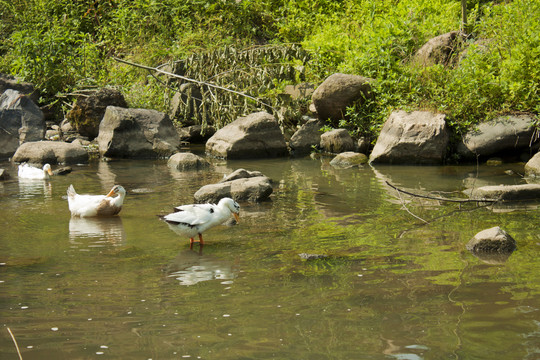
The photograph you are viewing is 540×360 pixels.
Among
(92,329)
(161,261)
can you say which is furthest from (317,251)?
(92,329)

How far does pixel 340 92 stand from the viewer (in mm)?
14844

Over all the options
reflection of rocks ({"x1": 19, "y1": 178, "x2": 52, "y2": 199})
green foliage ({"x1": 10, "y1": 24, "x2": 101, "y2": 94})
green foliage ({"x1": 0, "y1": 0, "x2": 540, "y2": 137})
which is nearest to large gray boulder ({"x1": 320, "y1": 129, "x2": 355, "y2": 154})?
green foliage ({"x1": 0, "y1": 0, "x2": 540, "y2": 137})

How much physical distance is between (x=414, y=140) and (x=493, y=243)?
6.58 m

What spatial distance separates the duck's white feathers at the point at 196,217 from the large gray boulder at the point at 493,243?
275 cm

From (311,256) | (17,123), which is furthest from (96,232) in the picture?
(17,123)

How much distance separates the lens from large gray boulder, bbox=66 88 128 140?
1645 centimetres

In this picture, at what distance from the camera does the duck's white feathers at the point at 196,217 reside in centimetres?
715

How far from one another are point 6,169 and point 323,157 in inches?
268

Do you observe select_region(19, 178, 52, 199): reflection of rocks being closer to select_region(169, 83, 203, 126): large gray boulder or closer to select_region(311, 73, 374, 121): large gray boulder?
select_region(169, 83, 203, 126): large gray boulder

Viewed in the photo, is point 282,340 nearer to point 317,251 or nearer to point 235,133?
point 317,251

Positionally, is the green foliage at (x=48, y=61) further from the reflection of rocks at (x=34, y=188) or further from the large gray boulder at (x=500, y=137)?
the large gray boulder at (x=500, y=137)

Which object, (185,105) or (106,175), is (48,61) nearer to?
(185,105)

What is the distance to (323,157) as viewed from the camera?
1473cm

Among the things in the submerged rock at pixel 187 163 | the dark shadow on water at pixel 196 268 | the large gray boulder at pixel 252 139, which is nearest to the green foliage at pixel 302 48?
the large gray boulder at pixel 252 139
